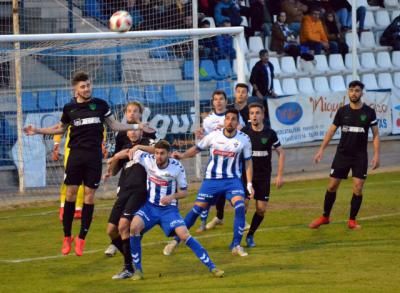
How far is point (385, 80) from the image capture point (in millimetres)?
29234

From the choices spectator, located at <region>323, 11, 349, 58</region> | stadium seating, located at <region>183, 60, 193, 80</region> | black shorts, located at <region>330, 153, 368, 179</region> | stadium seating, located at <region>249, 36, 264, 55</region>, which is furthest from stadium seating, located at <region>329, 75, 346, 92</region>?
black shorts, located at <region>330, 153, 368, 179</region>

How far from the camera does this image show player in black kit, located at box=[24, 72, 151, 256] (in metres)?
13.5

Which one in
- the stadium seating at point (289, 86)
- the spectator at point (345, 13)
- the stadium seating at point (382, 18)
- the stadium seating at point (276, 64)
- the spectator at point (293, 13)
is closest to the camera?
the stadium seating at point (289, 86)

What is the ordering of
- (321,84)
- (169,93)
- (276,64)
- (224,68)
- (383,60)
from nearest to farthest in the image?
(169,93) < (224,68) < (276,64) < (321,84) < (383,60)

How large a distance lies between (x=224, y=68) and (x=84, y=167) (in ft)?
36.1

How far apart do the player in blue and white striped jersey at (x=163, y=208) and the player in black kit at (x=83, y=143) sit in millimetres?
1329

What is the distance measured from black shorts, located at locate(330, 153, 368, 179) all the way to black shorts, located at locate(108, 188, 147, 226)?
4406mm

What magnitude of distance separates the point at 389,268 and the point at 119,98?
9232 millimetres

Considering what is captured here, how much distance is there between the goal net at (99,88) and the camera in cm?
2027

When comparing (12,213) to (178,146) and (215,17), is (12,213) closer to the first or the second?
(178,146)

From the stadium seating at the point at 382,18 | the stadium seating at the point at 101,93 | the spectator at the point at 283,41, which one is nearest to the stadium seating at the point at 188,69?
the stadium seating at the point at 101,93

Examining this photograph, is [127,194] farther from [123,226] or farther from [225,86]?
[225,86]

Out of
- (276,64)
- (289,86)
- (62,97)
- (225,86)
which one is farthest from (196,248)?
(276,64)

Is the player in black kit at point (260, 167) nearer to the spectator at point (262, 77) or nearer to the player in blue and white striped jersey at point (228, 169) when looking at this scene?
the player in blue and white striped jersey at point (228, 169)
